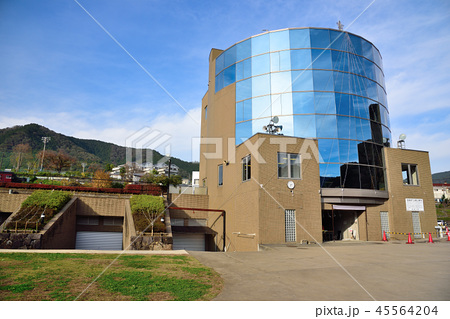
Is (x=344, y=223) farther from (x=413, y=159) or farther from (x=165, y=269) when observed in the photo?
(x=165, y=269)

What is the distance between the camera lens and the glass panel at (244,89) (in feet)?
82.4

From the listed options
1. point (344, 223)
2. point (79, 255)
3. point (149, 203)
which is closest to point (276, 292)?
point (79, 255)

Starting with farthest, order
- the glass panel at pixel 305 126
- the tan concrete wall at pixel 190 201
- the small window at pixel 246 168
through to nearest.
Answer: the tan concrete wall at pixel 190 201 → the glass panel at pixel 305 126 → the small window at pixel 246 168

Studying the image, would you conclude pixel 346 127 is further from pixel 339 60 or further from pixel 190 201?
pixel 190 201

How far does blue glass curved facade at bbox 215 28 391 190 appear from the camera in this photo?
22.5 m

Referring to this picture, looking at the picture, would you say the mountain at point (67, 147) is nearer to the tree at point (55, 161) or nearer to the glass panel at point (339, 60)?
the tree at point (55, 161)

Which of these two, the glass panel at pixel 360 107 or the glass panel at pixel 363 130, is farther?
the glass panel at pixel 360 107

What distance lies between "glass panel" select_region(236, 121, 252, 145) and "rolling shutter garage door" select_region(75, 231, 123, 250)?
1331 centimetres

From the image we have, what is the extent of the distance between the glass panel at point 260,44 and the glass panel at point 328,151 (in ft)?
31.4

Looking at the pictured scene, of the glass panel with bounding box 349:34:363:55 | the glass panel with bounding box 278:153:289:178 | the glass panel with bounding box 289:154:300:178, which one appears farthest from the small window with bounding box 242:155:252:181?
the glass panel with bounding box 349:34:363:55

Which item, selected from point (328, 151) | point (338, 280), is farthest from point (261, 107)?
point (338, 280)

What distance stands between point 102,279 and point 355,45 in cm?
2648

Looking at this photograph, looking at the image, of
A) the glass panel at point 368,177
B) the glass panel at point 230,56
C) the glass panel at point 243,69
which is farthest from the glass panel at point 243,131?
the glass panel at point 368,177

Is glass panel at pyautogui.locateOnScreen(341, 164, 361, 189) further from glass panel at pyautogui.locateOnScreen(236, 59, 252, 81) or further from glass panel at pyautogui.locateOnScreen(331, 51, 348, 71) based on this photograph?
glass panel at pyautogui.locateOnScreen(236, 59, 252, 81)
